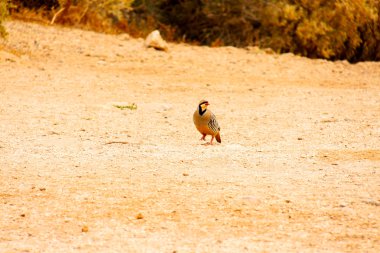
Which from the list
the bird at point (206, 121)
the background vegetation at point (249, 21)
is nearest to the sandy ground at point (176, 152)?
the bird at point (206, 121)

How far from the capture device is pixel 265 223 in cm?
641

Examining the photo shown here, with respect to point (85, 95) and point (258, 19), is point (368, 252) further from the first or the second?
point (258, 19)

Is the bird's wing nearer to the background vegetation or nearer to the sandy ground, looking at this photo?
the sandy ground

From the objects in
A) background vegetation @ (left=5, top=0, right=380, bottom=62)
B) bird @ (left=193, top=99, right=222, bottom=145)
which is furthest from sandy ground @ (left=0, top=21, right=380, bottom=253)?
background vegetation @ (left=5, top=0, right=380, bottom=62)

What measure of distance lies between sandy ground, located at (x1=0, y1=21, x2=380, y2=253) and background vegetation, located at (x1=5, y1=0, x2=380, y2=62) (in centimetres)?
157

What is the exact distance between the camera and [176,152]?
930cm

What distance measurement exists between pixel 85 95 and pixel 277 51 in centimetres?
691

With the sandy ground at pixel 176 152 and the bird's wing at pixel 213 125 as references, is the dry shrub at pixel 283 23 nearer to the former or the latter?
the sandy ground at pixel 176 152

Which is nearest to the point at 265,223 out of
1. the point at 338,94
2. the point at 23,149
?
the point at 23,149

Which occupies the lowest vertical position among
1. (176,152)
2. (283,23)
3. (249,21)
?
(176,152)

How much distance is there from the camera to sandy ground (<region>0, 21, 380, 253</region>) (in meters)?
6.19

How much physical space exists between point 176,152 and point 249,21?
36.1 ft

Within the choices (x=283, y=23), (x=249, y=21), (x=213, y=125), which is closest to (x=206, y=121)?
(x=213, y=125)

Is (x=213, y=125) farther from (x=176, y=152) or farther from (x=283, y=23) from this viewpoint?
(x=283, y=23)
